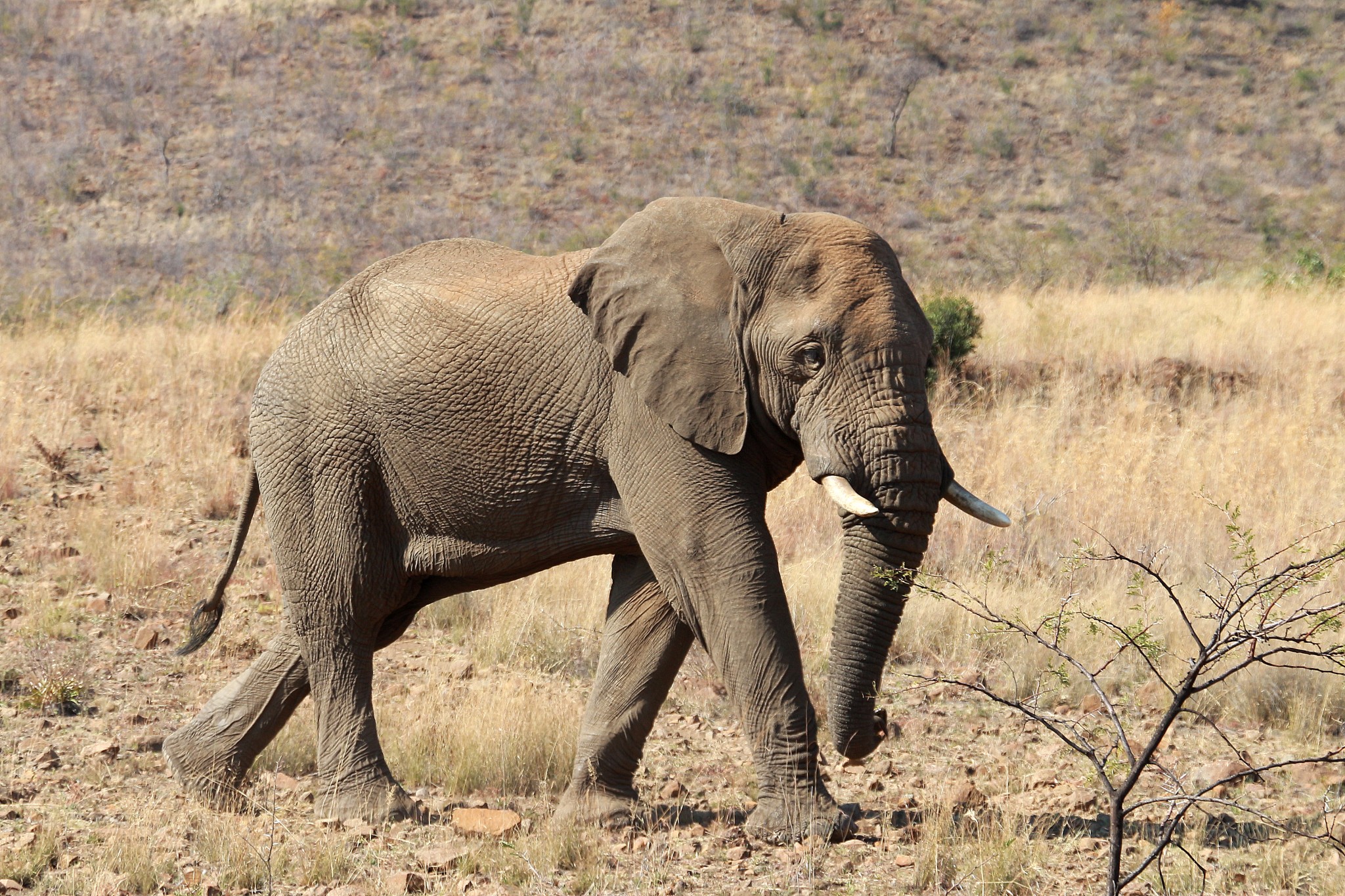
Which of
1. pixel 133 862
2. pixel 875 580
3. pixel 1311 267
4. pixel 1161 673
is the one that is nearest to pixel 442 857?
pixel 133 862

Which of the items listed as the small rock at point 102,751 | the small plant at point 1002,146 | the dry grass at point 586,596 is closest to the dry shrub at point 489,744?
the dry grass at point 586,596

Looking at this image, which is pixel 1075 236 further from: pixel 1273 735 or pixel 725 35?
pixel 1273 735

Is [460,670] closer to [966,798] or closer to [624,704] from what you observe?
[624,704]

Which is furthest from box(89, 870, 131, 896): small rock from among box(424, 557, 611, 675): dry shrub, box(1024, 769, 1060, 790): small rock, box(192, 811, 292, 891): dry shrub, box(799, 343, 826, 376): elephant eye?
box(1024, 769, 1060, 790): small rock

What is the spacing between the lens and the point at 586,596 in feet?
31.3

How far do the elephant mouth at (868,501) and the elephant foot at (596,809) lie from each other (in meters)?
1.74

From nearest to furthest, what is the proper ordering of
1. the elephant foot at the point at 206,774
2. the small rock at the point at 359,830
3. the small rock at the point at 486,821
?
the small rock at the point at 486,821
the small rock at the point at 359,830
the elephant foot at the point at 206,774

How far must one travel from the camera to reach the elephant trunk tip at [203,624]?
7410mm

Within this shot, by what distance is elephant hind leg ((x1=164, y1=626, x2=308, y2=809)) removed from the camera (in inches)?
265

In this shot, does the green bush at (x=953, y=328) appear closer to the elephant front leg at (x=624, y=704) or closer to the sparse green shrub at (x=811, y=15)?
the elephant front leg at (x=624, y=704)

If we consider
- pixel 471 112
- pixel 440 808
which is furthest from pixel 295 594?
pixel 471 112

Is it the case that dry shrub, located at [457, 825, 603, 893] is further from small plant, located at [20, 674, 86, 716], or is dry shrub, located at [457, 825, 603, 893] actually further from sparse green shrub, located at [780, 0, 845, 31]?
sparse green shrub, located at [780, 0, 845, 31]

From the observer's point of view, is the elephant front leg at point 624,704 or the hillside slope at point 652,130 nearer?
the elephant front leg at point 624,704

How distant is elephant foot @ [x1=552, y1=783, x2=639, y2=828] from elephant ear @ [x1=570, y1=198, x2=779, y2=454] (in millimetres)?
1626
